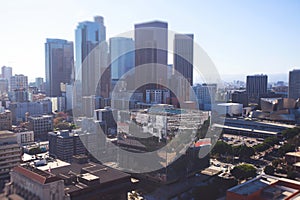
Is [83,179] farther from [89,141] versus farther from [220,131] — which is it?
[220,131]

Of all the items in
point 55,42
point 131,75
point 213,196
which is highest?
point 55,42

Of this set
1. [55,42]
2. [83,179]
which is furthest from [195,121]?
[55,42]

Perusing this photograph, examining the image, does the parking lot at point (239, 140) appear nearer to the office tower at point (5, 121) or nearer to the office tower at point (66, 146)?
the office tower at point (66, 146)

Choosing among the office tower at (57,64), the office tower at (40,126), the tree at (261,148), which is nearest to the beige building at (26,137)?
the office tower at (40,126)

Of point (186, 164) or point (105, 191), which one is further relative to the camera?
point (186, 164)

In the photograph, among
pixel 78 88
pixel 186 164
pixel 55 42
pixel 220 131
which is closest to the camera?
pixel 186 164

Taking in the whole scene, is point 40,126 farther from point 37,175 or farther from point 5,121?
point 37,175

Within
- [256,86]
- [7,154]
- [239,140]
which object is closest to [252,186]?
[7,154]
